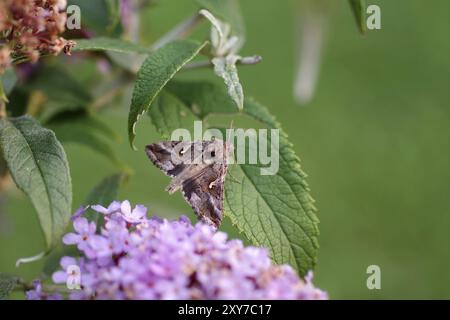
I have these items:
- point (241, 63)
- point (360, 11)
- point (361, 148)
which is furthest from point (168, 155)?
point (361, 148)

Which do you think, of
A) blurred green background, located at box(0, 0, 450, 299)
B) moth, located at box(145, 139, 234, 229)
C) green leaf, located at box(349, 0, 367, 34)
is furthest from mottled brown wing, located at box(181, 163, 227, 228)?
blurred green background, located at box(0, 0, 450, 299)

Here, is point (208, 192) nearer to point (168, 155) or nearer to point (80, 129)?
point (168, 155)

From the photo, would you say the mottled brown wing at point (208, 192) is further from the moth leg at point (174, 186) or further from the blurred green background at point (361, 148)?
the blurred green background at point (361, 148)

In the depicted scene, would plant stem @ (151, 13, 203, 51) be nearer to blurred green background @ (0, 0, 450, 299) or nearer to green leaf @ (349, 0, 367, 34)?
green leaf @ (349, 0, 367, 34)

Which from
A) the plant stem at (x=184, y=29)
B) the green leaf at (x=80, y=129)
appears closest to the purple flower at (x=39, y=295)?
the green leaf at (x=80, y=129)

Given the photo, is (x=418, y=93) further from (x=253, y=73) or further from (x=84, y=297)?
(x=84, y=297)
